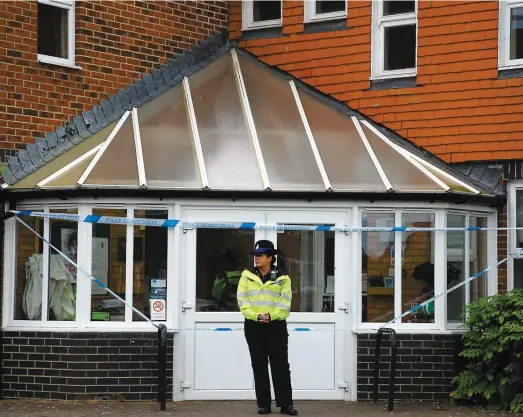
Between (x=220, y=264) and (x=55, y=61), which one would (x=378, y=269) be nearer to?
(x=220, y=264)

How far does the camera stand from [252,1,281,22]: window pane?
15500 mm

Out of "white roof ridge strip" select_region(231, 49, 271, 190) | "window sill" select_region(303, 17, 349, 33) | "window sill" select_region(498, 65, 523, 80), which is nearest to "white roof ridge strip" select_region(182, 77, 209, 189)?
"white roof ridge strip" select_region(231, 49, 271, 190)

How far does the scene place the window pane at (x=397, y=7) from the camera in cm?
1449

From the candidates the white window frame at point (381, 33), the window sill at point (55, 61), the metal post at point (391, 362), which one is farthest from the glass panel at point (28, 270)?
the white window frame at point (381, 33)

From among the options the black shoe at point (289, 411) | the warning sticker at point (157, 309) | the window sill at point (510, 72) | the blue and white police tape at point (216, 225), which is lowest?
the black shoe at point (289, 411)

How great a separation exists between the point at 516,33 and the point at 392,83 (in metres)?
1.64

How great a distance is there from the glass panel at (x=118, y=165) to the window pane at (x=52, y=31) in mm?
1350

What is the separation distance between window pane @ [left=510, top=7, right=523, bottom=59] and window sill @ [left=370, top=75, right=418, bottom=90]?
4.14ft

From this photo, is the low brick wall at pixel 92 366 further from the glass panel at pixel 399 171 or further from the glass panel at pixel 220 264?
the glass panel at pixel 399 171

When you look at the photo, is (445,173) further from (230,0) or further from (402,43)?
(230,0)

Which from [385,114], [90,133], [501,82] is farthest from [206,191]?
[501,82]

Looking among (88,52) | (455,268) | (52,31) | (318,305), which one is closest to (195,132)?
(88,52)

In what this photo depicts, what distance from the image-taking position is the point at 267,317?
11.4 meters

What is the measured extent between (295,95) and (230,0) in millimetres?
2097
